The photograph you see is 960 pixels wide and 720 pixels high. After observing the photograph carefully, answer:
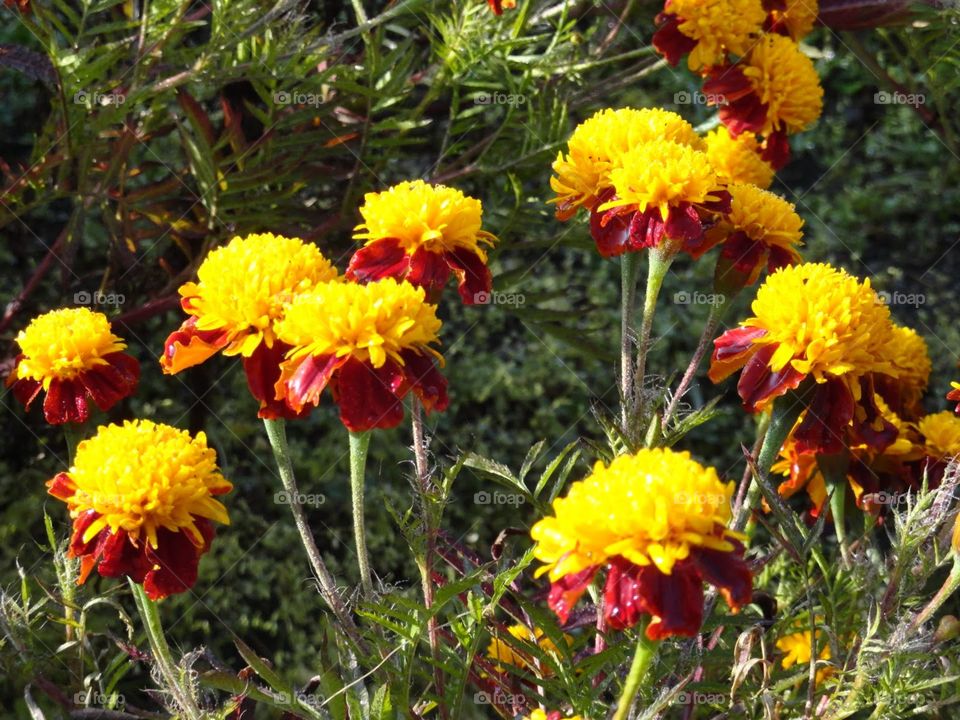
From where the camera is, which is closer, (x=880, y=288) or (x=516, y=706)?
(x=516, y=706)

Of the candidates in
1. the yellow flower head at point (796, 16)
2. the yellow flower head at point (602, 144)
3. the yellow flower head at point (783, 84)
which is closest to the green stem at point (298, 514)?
the yellow flower head at point (602, 144)

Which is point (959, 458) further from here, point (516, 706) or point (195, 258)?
point (195, 258)

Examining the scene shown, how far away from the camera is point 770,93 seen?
1808mm

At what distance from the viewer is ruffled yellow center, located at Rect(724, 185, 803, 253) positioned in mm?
1420

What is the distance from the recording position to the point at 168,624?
87.7 inches

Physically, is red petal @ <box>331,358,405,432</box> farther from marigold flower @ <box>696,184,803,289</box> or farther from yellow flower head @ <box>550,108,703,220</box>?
marigold flower @ <box>696,184,803,289</box>

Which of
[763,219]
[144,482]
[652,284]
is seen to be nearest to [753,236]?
[763,219]

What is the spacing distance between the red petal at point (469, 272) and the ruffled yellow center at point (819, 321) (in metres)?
0.29

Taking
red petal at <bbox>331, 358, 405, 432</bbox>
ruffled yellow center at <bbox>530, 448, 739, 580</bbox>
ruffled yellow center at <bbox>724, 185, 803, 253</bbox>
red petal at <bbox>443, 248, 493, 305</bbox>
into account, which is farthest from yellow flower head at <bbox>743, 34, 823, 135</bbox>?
ruffled yellow center at <bbox>530, 448, 739, 580</bbox>

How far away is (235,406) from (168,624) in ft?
1.81

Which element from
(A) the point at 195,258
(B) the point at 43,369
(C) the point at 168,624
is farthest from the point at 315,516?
(B) the point at 43,369

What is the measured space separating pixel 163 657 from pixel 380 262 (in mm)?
463

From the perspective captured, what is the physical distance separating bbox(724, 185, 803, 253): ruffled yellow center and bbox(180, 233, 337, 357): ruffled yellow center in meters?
0.52

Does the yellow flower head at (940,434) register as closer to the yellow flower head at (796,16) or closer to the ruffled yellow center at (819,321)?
the ruffled yellow center at (819,321)
